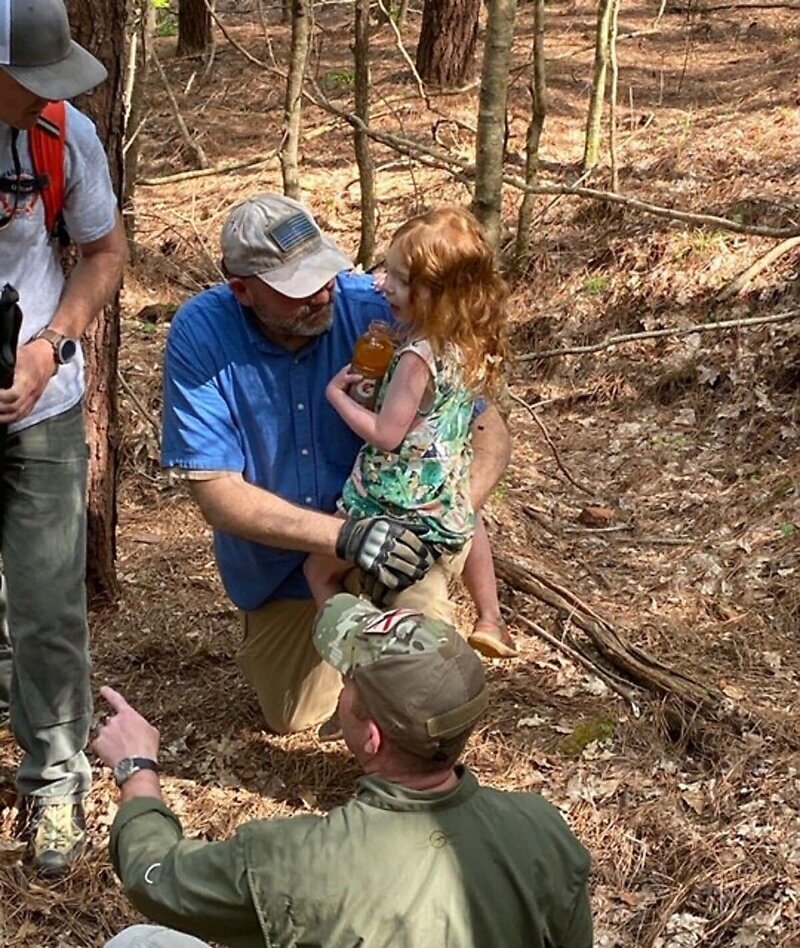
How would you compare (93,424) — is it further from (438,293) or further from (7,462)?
(438,293)

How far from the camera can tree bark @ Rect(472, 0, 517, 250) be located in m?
5.07

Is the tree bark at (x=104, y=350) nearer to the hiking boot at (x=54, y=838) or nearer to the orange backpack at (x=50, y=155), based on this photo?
the orange backpack at (x=50, y=155)

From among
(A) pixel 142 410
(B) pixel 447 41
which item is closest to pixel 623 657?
(A) pixel 142 410

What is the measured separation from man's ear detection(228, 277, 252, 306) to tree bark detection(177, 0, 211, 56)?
12513mm

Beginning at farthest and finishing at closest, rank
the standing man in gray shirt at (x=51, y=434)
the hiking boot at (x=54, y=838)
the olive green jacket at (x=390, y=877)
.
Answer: the hiking boot at (x=54, y=838), the standing man in gray shirt at (x=51, y=434), the olive green jacket at (x=390, y=877)

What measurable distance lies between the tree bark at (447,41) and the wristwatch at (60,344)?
31.8ft

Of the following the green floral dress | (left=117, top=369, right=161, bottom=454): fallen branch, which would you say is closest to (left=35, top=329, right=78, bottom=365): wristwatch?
the green floral dress

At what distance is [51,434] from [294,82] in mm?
4367

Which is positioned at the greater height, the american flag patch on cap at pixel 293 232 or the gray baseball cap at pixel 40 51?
the gray baseball cap at pixel 40 51

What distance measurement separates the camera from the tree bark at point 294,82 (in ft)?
22.5

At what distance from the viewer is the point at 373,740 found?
2211 mm

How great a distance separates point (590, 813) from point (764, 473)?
321cm

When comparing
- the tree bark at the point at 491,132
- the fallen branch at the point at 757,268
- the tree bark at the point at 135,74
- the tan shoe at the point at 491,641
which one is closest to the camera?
the tan shoe at the point at 491,641

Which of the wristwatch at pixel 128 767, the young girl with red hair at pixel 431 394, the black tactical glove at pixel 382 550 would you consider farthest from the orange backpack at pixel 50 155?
the wristwatch at pixel 128 767
